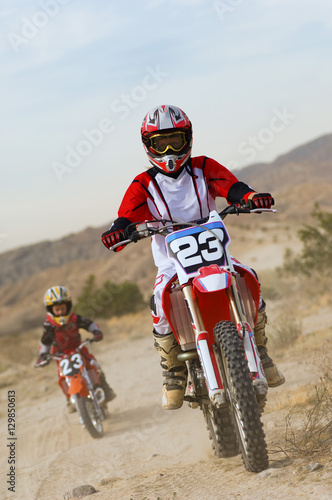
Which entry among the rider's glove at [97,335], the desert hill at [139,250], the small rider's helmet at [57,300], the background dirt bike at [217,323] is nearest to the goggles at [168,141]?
the background dirt bike at [217,323]

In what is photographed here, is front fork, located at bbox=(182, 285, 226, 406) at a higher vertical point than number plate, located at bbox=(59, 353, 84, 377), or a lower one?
lower

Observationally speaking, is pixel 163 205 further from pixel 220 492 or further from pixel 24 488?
pixel 24 488

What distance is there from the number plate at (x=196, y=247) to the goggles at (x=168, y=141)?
967 millimetres

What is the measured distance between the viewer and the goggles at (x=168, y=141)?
5516 millimetres

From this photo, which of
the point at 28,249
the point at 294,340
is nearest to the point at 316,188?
the point at 28,249

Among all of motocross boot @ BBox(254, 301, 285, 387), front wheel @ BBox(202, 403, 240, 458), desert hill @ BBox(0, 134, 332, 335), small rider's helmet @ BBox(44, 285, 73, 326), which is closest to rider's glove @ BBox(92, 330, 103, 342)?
small rider's helmet @ BBox(44, 285, 73, 326)

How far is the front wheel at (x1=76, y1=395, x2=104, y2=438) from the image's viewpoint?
866 cm

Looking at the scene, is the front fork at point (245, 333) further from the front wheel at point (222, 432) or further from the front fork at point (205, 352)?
the front wheel at point (222, 432)

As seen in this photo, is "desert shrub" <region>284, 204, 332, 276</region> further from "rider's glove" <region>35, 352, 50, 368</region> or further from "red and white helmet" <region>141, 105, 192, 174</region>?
"red and white helmet" <region>141, 105, 192, 174</region>

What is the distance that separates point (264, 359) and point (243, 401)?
1012 mm

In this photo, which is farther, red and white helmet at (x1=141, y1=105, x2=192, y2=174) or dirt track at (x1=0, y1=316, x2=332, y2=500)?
red and white helmet at (x1=141, y1=105, x2=192, y2=174)

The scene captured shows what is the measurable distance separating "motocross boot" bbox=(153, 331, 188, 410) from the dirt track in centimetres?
61

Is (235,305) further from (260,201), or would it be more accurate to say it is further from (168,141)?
(168,141)

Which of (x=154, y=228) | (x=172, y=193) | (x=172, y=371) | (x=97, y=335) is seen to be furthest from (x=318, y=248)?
(x=154, y=228)
